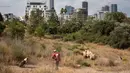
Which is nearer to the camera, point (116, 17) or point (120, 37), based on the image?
point (120, 37)

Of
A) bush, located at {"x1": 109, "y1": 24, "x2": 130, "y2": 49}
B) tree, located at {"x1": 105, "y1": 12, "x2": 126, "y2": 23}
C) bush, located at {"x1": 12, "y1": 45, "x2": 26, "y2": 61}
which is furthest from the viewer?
tree, located at {"x1": 105, "y1": 12, "x2": 126, "y2": 23}

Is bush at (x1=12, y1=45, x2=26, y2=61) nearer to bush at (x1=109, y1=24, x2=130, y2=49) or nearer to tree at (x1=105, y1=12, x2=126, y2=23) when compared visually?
bush at (x1=109, y1=24, x2=130, y2=49)

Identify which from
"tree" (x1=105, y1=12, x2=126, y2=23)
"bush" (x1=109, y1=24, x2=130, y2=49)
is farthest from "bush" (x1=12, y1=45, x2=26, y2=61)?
"tree" (x1=105, y1=12, x2=126, y2=23)

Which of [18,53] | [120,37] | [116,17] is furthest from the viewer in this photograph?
[116,17]

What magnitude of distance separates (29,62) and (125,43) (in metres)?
33.0

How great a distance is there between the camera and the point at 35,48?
2270 cm

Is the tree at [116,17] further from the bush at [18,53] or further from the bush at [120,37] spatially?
the bush at [18,53]

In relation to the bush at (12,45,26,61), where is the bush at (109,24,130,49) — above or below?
below

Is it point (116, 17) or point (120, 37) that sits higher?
point (116, 17)

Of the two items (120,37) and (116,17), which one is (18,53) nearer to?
(120,37)

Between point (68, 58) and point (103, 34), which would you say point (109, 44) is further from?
point (68, 58)

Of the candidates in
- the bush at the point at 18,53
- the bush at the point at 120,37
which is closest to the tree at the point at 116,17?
the bush at the point at 120,37

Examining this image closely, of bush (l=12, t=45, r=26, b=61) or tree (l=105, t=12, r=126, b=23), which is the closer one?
bush (l=12, t=45, r=26, b=61)

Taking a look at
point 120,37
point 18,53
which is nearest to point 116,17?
point 120,37
